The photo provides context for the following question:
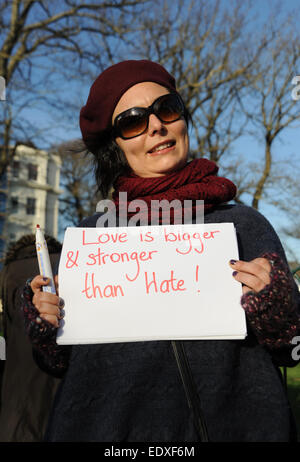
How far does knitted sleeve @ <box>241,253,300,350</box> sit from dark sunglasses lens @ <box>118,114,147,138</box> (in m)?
0.63

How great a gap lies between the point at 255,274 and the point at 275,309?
0.36 feet

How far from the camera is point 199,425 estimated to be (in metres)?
1.10

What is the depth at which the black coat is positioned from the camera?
1.12 m

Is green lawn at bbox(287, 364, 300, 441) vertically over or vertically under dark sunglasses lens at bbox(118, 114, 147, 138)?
under

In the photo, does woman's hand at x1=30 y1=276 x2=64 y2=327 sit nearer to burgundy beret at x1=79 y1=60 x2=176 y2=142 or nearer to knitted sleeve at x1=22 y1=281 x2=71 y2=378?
knitted sleeve at x1=22 y1=281 x2=71 y2=378

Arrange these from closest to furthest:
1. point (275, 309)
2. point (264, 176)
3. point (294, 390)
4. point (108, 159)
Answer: point (275, 309) → point (108, 159) → point (294, 390) → point (264, 176)

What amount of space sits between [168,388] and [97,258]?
1.46ft

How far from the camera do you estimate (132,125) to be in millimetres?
1461

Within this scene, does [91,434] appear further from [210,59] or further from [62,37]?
[210,59]

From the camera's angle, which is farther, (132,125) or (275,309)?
(132,125)

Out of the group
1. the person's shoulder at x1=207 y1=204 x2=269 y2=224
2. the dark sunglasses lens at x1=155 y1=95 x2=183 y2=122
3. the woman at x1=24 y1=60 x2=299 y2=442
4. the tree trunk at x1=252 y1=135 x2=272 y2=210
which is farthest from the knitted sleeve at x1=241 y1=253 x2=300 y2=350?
the tree trunk at x1=252 y1=135 x2=272 y2=210

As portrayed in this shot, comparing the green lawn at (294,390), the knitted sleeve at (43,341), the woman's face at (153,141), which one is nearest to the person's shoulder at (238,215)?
the woman's face at (153,141)

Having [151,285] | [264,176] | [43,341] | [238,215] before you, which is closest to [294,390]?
[238,215]

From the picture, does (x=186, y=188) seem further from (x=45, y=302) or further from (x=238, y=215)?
(x=45, y=302)
